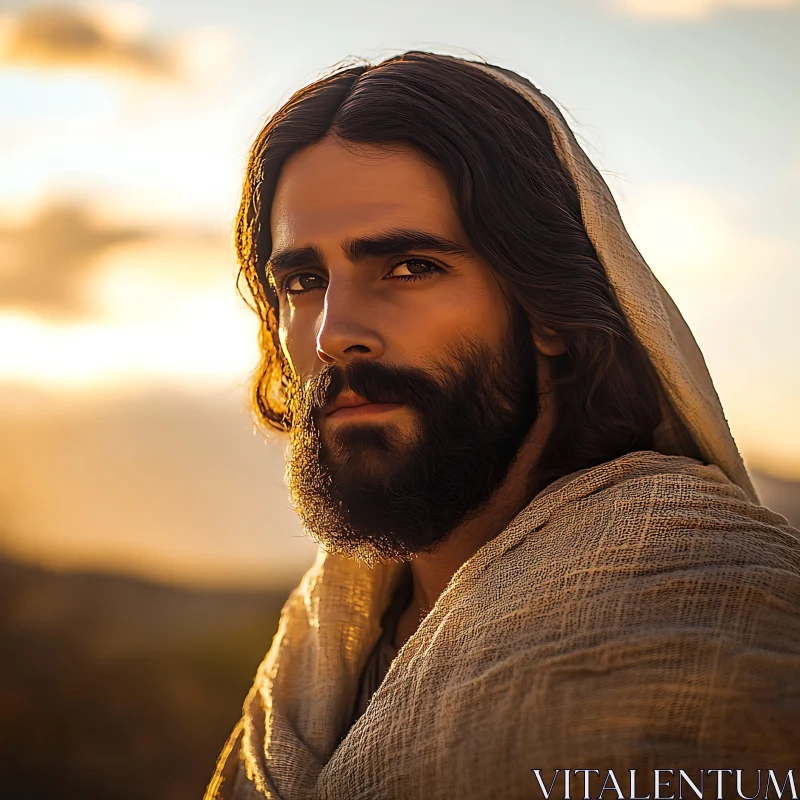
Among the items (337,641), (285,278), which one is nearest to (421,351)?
(285,278)

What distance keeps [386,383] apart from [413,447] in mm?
170

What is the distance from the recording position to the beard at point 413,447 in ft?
6.79

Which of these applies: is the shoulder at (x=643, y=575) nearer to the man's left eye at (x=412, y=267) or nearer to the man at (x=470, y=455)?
the man at (x=470, y=455)

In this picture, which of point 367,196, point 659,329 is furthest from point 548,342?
point 367,196

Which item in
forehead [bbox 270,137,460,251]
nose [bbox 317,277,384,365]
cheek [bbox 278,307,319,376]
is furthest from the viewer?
cheek [bbox 278,307,319,376]

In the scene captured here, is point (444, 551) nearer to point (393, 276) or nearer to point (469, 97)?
point (393, 276)

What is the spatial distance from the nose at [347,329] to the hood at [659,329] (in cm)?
61

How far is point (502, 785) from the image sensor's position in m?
1.51

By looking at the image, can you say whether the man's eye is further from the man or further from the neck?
the neck

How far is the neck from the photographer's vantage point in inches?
88.0

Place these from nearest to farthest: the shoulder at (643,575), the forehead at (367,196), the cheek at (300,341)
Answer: the shoulder at (643,575)
the forehead at (367,196)
the cheek at (300,341)

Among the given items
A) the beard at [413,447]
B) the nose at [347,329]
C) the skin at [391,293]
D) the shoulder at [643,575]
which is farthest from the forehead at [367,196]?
the shoulder at [643,575]

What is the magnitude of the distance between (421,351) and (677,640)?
2.92 ft

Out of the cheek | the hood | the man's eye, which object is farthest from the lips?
the hood
